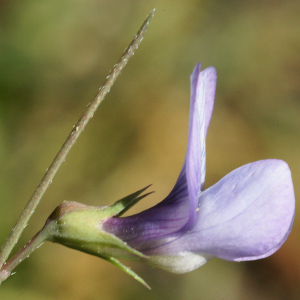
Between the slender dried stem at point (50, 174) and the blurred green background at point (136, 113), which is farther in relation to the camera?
the blurred green background at point (136, 113)

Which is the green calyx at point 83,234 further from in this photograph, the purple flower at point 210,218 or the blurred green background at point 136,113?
the blurred green background at point 136,113

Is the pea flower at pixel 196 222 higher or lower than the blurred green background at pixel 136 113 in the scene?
lower

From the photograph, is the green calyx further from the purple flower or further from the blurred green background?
the blurred green background

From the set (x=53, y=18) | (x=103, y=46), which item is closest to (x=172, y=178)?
(x=103, y=46)

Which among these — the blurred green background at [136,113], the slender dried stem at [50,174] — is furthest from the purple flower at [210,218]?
the blurred green background at [136,113]

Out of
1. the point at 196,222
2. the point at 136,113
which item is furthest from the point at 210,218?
the point at 136,113

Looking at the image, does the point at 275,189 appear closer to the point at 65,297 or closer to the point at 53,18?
the point at 65,297
